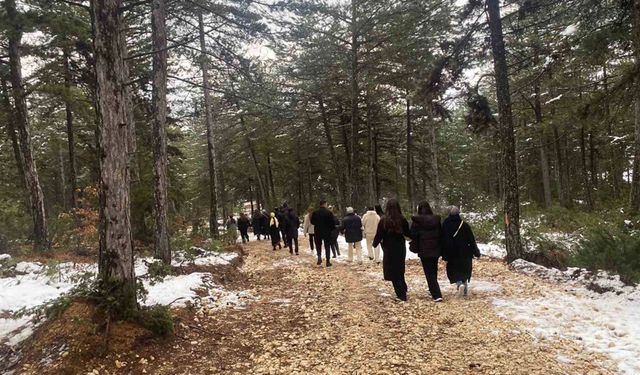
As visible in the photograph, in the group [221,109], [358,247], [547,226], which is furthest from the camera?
[221,109]

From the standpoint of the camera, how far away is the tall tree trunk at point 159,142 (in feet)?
34.1

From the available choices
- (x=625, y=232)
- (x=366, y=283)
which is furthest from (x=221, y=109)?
(x=625, y=232)

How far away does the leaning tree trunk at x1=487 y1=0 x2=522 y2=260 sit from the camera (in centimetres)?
1087

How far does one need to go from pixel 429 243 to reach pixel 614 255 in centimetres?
341

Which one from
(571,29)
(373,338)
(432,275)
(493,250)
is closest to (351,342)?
(373,338)

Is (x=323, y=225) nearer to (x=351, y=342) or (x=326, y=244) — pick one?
(x=326, y=244)

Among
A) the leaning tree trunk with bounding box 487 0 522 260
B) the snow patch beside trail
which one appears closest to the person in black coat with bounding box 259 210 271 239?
the leaning tree trunk with bounding box 487 0 522 260

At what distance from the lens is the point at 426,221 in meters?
8.45

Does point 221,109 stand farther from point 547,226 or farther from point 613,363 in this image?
point 613,363

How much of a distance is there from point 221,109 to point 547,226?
70.9ft

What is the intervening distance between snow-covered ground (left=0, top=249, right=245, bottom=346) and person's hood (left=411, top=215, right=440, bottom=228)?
377 cm

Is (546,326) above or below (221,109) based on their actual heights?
below

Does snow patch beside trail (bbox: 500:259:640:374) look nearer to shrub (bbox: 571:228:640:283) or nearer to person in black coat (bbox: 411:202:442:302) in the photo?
shrub (bbox: 571:228:640:283)

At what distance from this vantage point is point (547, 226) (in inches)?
712
